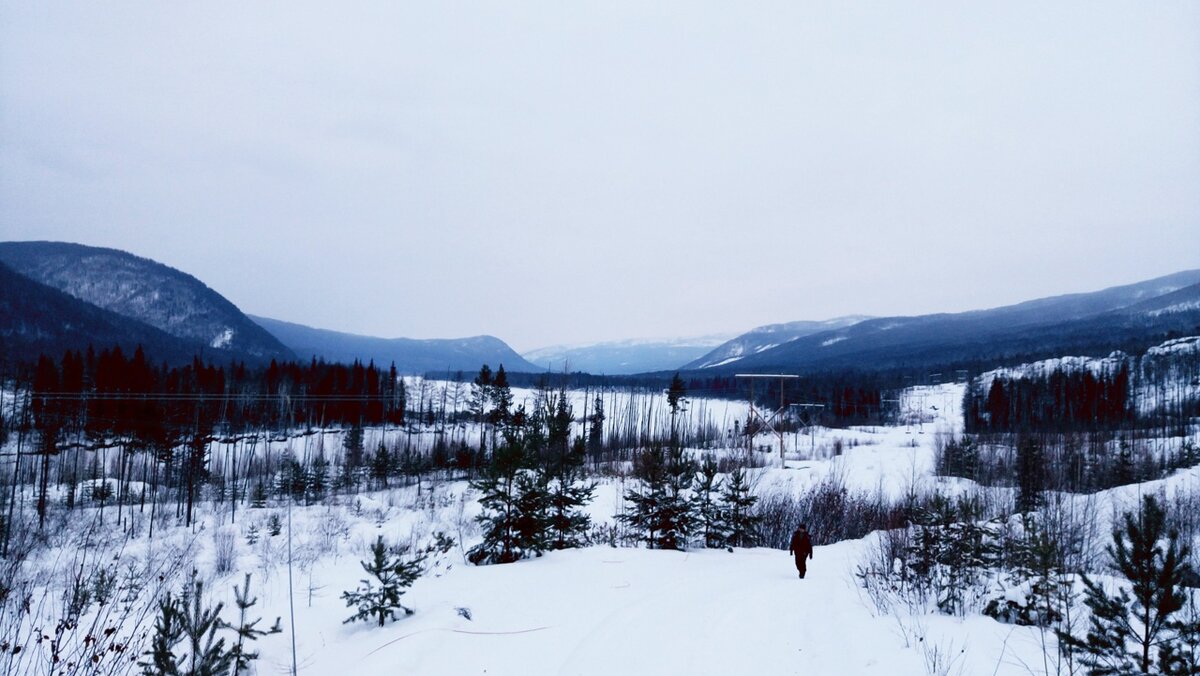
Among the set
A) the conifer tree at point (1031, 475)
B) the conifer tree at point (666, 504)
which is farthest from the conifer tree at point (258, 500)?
the conifer tree at point (1031, 475)

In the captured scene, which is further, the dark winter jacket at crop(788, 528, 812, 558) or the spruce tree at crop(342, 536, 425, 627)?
the dark winter jacket at crop(788, 528, 812, 558)

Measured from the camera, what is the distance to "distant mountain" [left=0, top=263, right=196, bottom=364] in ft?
344

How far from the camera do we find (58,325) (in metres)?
114

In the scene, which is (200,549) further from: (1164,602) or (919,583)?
(1164,602)

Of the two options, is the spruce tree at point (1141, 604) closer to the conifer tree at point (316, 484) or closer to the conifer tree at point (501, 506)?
the conifer tree at point (501, 506)

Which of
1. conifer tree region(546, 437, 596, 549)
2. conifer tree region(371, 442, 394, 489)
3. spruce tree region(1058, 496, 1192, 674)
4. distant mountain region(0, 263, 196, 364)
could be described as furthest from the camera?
distant mountain region(0, 263, 196, 364)

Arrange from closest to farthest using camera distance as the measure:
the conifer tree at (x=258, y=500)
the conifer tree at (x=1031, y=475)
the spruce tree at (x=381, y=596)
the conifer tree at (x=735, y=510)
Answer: the spruce tree at (x=381, y=596)
the conifer tree at (x=735, y=510)
the conifer tree at (x=1031, y=475)
the conifer tree at (x=258, y=500)

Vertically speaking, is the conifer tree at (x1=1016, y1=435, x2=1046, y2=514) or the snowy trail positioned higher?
the snowy trail

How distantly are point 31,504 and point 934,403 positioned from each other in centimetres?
14179

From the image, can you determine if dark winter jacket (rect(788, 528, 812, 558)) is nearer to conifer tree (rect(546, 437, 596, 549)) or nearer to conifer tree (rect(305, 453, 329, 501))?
conifer tree (rect(546, 437, 596, 549))

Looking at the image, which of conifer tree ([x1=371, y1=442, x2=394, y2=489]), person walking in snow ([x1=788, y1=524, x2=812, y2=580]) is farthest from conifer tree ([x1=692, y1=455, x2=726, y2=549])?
conifer tree ([x1=371, y1=442, x2=394, y2=489])

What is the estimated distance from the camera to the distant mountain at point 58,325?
10500cm

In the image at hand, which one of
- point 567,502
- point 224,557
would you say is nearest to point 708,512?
point 567,502

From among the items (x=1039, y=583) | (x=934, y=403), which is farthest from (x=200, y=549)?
(x=934, y=403)
